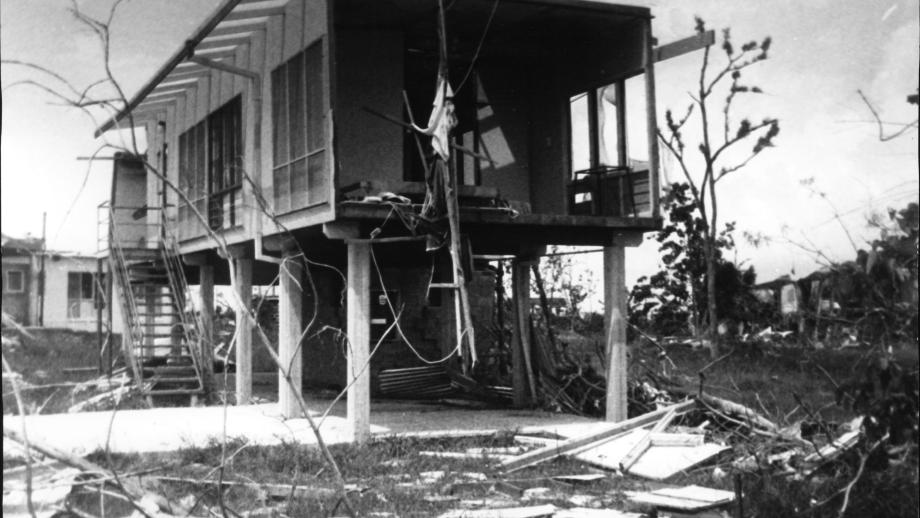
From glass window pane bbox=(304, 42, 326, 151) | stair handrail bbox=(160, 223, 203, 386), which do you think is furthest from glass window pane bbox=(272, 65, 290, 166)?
stair handrail bbox=(160, 223, 203, 386)

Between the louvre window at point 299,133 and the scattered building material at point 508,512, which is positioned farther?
the louvre window at point 299,133

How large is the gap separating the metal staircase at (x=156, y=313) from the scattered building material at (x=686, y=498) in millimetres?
10911

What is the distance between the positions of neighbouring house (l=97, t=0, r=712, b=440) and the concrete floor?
854 mm

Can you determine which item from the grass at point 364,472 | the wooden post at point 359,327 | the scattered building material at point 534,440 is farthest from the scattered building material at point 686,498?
the wooden post at point 359,327

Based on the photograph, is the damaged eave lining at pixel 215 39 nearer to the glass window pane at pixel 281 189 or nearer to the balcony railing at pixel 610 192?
the glass window pane at pixel 281 189

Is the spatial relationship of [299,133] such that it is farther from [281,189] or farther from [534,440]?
[534,440]

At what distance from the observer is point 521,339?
16.7m

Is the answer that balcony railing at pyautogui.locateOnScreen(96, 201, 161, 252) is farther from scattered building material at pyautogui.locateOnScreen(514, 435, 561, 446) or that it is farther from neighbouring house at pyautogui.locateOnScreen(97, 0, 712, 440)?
scattered building material at pyautogui.locateOnScreen(514, 435, 561, 446)

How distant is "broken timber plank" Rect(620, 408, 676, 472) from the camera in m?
10.9

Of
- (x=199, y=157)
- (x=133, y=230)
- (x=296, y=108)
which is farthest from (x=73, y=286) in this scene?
(x=296, y=108)

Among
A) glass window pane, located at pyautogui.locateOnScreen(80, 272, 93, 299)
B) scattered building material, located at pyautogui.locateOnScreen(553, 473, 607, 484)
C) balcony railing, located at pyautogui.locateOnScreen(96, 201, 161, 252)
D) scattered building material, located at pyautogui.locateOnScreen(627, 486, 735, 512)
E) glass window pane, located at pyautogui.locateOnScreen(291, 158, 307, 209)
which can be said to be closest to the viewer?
scattered building material, located at pyautogui.locateOnScreen(627, 486, 735, 512)

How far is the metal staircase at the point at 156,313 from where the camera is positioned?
18.1 meters

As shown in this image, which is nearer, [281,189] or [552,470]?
[552,470]

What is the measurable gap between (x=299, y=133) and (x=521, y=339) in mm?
5716
